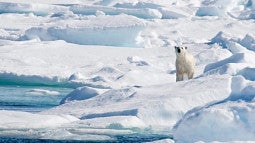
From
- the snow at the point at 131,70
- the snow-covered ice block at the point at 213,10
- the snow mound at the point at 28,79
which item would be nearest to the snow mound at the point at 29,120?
the snow at the point at 131,70

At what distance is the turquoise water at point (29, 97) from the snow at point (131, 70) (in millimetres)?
72

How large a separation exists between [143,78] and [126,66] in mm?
1809

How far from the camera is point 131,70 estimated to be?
14.1m

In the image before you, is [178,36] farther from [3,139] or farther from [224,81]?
[3,139]

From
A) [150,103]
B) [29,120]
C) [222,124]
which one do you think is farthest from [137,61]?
[222,124]

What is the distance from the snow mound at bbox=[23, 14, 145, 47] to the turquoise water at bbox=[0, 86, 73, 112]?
4.44 meters

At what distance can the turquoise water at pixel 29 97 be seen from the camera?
10.7m

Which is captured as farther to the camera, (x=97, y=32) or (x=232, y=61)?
(x=97, y=32)

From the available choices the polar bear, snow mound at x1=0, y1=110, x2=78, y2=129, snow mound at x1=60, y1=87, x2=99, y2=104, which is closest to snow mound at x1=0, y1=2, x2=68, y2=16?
the polar bear

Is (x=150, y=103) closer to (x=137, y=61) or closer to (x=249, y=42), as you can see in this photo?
(x=137, y=61)

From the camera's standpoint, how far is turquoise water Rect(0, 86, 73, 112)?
1073 cm

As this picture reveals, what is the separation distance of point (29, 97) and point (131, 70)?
264 cm

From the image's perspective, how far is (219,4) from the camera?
28.0 m

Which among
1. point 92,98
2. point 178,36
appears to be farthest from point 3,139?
point 178,36
